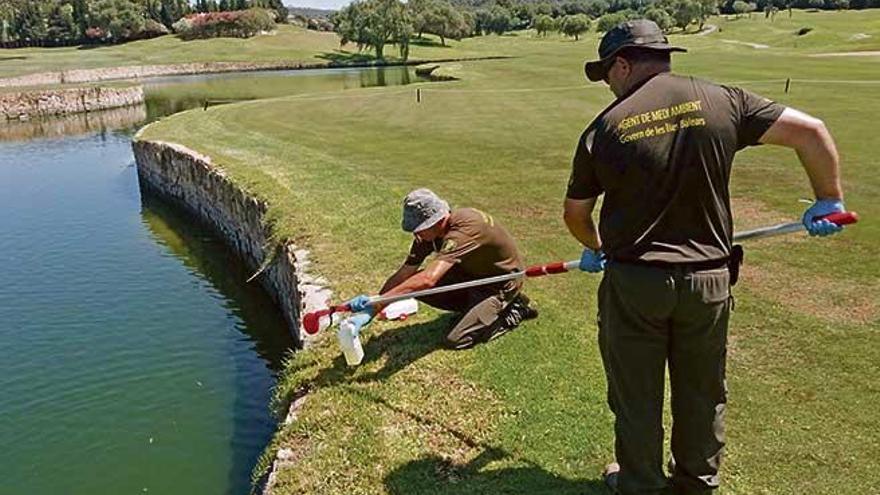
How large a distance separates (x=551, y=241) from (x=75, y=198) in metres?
16.8

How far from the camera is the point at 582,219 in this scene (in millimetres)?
4383

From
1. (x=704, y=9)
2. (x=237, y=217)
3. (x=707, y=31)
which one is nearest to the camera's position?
(x=237, y=217)

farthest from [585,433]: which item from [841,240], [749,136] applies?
[841,240]

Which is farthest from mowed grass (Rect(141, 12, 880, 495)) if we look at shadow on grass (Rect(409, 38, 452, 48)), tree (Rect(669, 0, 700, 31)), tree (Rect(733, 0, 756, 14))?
tree (Rect(733, 0, 756, 14))

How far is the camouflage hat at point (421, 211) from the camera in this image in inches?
262

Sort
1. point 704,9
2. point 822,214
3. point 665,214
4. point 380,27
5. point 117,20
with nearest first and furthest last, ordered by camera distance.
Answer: point 665,214 → point 822,214 → point 380,27 → point 704,9 → point 117,20

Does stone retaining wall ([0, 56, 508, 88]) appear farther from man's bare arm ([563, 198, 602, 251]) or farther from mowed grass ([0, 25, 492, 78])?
man's bare arm ([563, 198, 602, 251])

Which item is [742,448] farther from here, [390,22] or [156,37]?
[156,37]

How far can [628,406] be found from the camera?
4.25 meters

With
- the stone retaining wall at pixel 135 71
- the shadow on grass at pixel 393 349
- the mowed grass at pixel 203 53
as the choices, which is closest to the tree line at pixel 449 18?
the mowed grass at pixel 203 53

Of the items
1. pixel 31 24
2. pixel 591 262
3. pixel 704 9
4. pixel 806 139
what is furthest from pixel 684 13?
pixel 806 139

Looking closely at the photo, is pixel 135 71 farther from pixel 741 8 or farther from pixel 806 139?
pixel 741 8

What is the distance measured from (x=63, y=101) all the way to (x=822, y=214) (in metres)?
52.0

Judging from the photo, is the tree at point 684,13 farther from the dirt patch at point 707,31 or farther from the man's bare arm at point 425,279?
the man's bare arm at point 425,279
